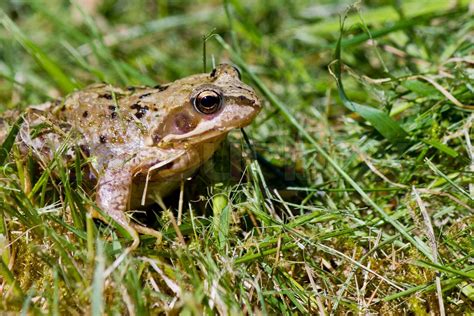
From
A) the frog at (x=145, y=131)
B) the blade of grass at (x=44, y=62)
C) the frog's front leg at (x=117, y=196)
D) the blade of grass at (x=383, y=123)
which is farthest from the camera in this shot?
the blade of grass at (x=44, y=62)

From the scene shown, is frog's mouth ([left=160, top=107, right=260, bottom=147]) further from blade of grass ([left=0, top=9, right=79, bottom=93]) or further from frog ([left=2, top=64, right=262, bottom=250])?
blade of grass ([left=0, top=9, right=79, bottom=93])

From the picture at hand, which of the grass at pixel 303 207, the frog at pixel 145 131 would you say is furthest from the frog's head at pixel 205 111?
the grass at pixel 303 207

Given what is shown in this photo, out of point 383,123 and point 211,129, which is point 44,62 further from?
point 383,123

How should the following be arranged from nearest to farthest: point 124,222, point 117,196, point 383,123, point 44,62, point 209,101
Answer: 1. point 124,222
2. point 117,196
3. point 209,101
4. point 383,123
5. point 44,62

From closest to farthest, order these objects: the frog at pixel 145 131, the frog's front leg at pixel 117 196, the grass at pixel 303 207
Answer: the grass at pixel 303 207 < the frog's front leg at pixel 117 196 < the frog at pixel 145 131

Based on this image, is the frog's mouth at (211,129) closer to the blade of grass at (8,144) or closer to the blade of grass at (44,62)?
the blade of grass at (8,144)

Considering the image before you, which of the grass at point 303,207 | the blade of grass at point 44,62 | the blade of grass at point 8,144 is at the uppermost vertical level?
the blade of grass at point 44,62

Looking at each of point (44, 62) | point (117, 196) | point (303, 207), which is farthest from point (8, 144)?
point (303, 207)
